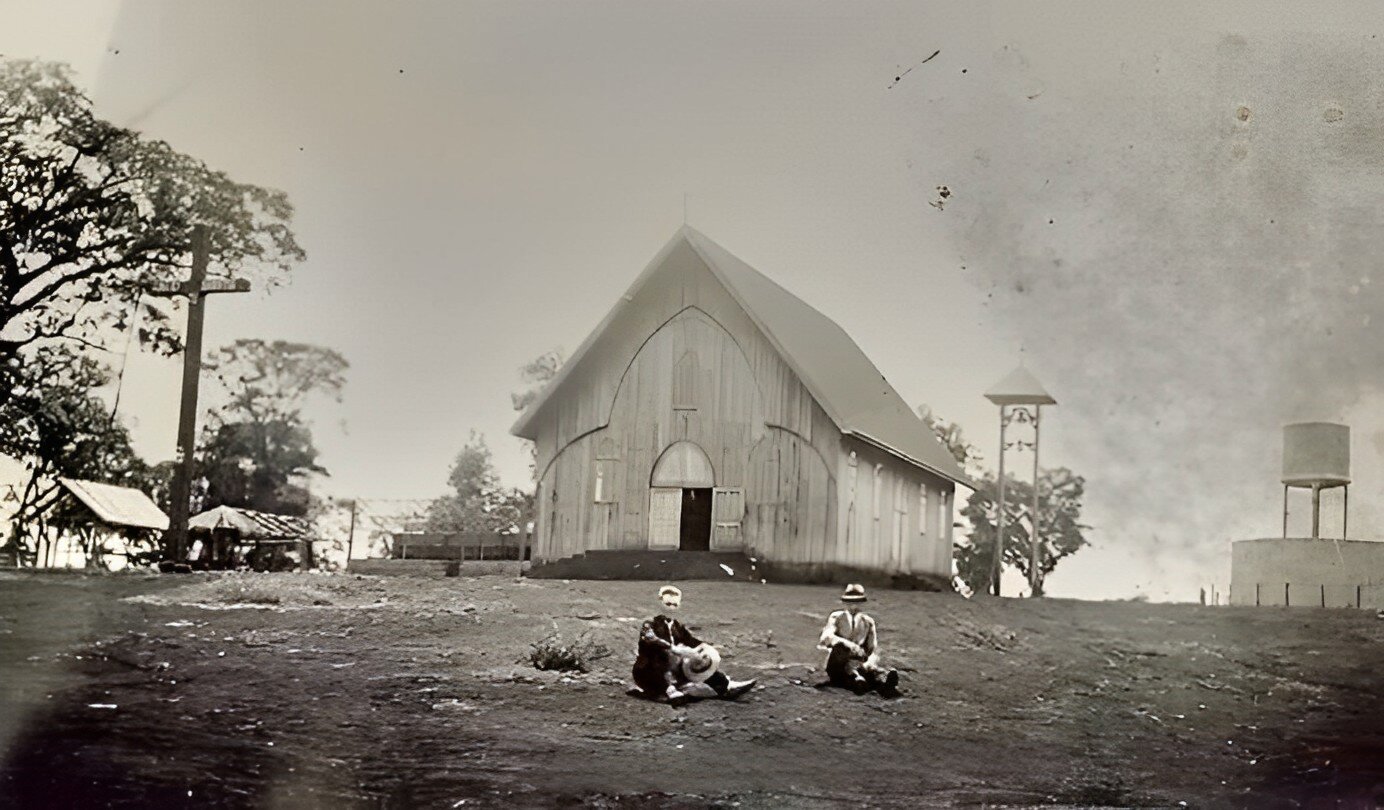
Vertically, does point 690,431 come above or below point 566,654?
above

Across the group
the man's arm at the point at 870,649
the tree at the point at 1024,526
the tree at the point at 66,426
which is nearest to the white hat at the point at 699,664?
the man's arm at the point at 870,649

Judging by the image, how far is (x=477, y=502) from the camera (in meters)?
8.14

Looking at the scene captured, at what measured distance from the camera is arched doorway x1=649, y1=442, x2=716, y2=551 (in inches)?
303

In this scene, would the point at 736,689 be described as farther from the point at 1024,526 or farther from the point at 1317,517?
the point at 1317,517

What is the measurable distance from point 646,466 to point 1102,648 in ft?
7.84

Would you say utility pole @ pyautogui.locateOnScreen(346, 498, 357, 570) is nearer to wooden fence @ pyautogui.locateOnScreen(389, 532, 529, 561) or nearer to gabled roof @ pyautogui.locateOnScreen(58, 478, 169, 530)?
wooden fence @ pyautogui.locateOnScreen(389, 532, 529, 561)

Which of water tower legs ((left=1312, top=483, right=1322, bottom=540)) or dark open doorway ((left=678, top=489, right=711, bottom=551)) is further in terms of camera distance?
dark open doorway ((left=678, top=489, right=711, bottom=551))

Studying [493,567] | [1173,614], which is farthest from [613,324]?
[1173,614]

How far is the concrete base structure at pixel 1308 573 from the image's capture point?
783 centimetres

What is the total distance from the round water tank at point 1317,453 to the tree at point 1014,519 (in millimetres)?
975

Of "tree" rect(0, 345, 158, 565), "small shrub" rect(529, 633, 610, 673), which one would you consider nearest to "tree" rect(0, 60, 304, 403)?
"tree" rect(0, 345, 158, 565)

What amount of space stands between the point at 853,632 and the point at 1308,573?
2.84 m

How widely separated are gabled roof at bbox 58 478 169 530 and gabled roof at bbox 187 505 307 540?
0.44 m

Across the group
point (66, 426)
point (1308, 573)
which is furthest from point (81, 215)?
point (1308, 573)
